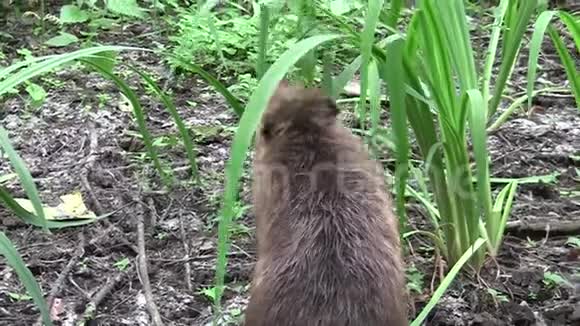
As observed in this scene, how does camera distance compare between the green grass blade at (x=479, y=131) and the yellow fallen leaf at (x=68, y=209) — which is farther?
the yellow fallen leaf at (x=68, y=209)

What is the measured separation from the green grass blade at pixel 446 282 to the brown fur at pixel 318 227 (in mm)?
180

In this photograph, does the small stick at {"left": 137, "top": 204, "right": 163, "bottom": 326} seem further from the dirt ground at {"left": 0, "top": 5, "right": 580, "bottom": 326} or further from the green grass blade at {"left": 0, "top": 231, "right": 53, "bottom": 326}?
the green grass blade at {"left": 0, "top": 231, "right": 53, "bottom": 326}

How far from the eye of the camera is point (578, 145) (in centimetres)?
314

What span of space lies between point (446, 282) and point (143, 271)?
2.63 ft

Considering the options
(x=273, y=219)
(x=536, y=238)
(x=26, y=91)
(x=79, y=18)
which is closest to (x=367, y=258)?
(x=273, y=219)

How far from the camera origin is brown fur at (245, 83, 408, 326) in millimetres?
1715

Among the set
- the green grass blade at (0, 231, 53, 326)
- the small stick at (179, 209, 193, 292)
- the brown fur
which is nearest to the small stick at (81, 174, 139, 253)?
the small stick at (179, 209, 193, 292)

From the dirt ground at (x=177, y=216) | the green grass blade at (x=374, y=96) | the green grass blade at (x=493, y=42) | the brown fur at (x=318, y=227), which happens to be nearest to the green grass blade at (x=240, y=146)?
the brown fur at (x=318, y=227)

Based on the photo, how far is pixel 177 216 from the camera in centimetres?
277

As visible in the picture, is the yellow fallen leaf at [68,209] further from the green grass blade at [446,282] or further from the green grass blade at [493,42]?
the green grass blade at [493,42]

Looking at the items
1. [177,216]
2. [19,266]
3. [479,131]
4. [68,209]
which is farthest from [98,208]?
[479,131]

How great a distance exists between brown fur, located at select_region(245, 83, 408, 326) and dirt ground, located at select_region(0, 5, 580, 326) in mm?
502

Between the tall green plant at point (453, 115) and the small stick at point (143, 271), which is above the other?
the tall green plant at point (453, 115)

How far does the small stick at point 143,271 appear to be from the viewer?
7.57 feet
